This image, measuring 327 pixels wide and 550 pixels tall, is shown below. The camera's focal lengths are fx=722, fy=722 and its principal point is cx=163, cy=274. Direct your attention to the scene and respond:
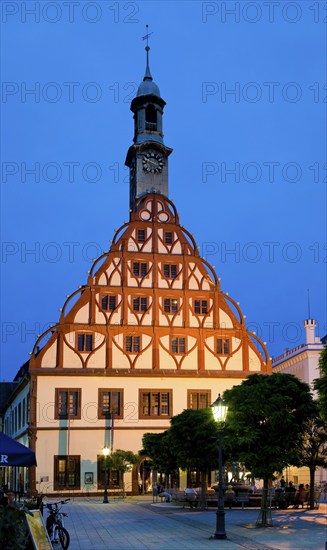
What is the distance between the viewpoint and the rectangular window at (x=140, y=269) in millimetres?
52875

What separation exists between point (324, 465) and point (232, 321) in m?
19.0

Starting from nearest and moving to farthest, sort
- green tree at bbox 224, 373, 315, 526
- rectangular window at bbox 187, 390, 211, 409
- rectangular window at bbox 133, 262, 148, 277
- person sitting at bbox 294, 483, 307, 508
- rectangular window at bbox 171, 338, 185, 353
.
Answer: green tree at bbox 224, 373, 315, 526
person sitting at bbox 294, 483, 307, 508
rectangular window at bbox 187, 390, 211, 409
rectangular window at bbox 171, 338, 185, 353
rectangular window at bbox 133, 262, 148, 277

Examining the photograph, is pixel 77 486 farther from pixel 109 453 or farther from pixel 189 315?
pixel 189 315

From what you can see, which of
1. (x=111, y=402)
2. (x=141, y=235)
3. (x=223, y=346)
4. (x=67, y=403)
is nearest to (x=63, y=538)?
(x=67, y=403)

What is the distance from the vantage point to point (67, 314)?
168ft

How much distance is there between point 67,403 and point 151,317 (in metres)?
8.47

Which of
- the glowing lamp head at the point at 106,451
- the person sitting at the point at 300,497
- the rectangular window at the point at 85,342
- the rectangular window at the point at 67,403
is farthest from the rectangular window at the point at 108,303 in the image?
the person sitting at the point at 300,497

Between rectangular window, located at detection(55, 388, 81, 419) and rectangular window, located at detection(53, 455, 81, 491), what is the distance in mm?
2792

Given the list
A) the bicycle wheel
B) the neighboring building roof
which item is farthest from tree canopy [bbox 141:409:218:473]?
the neighboring building roof

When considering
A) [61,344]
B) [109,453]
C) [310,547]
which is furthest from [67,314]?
[310,547]

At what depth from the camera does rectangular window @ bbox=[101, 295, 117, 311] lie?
169 feet

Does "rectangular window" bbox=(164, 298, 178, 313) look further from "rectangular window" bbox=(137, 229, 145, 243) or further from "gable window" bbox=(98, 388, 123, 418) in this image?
"gable window" bbox=(98, 388, 123, 418)

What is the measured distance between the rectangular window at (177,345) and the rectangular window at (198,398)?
3.01m

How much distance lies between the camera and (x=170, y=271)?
175ft
